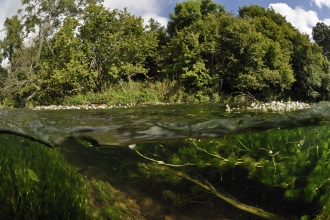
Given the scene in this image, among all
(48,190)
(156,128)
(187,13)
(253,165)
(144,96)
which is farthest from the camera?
(187,13)

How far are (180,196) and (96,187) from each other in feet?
2.99

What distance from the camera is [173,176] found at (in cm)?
347

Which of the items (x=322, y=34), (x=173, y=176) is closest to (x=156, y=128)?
(x=173, y=176)

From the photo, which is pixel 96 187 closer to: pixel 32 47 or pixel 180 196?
pixel 180 196

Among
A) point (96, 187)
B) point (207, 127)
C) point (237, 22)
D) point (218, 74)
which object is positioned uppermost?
point (237, 22)

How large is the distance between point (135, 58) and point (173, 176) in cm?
2679

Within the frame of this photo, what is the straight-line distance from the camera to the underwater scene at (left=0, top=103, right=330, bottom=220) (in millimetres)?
3443

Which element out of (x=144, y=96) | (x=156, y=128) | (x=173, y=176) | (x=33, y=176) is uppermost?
(x=144, y=96)

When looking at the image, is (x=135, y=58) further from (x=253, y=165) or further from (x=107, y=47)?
(x=253, y=165)

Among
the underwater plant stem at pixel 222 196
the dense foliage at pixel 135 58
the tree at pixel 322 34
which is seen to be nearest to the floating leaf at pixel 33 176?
the underwater plant stem at pixel 222 196

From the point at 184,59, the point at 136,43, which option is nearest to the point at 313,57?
the point at 184,59

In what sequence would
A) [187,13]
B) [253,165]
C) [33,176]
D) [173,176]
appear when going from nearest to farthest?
[173,176] → [253,165] → [33,176] → [187,13]

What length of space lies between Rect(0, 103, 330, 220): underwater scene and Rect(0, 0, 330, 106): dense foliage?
797 inches

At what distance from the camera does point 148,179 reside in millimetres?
3484
